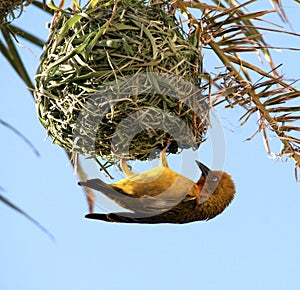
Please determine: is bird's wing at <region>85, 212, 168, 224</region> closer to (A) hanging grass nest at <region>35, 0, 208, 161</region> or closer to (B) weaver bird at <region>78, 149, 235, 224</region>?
(B) weaver bird at <region>78, 149, 235, 224</region>

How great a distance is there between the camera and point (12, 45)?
3369 millimetres

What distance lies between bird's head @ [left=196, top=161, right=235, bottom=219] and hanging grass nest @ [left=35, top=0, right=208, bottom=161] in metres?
0.33

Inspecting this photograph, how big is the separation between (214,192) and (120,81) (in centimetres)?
63

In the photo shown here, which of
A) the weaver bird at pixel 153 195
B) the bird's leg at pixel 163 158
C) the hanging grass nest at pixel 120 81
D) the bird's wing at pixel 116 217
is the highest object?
the hanging grass nest at pixel 120 81

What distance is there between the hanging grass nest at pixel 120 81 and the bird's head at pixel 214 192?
33 cm

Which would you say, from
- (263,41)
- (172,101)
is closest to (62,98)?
(172,101)

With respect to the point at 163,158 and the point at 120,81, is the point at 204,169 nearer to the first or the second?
the point at 163,158

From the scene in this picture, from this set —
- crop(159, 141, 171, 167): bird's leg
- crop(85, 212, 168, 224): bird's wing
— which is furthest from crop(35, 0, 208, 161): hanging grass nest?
crop(85, 212, 168, 224): bird's wing

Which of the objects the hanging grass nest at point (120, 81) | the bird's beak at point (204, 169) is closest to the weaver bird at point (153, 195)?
the bird's beak at point (204, 169)

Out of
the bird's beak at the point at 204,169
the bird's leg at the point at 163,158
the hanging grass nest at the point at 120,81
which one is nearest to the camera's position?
the hanging grass nest at the point at 120,81

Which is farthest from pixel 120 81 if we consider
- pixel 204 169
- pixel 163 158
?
pixel 204 169

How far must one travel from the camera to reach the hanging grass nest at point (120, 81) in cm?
248

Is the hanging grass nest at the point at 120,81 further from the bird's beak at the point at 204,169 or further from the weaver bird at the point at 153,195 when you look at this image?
the bird's beak at the point at 204,169

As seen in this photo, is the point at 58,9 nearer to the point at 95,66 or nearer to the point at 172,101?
the point at 95,66
